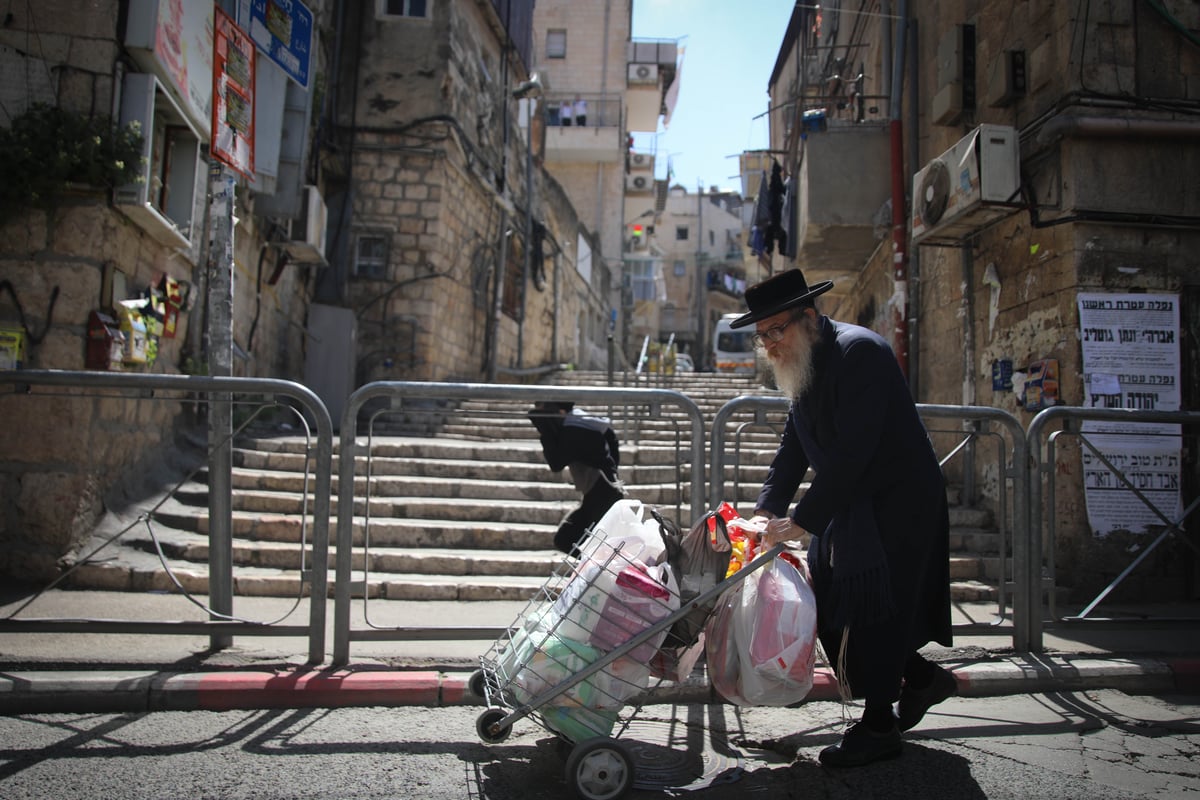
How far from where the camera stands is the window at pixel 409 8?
13.3m

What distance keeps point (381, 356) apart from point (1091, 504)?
32.9 feet

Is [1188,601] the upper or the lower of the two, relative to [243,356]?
lower

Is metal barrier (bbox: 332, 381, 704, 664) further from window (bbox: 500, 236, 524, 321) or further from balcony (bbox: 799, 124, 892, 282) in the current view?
window (bbox: 500, 236, 524, 321)

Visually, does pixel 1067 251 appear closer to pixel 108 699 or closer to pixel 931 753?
pixel 931 753

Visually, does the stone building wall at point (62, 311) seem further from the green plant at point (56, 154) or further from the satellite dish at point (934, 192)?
the satellite dish at point (934, 192)

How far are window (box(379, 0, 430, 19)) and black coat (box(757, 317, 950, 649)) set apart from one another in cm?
→ 1230

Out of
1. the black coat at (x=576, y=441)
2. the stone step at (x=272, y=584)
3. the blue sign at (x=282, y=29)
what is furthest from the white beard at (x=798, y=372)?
the blue sign at (x=282, y=29)

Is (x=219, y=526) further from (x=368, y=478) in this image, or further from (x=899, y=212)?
(x=899, y=212)

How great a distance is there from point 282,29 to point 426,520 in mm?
4510

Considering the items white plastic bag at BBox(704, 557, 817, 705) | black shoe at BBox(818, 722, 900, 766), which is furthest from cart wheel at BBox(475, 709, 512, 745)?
black shoe at BBox(818, 722, 900, 766)

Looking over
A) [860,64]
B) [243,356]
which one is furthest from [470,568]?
[860,64]

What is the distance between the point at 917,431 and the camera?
3084 mm

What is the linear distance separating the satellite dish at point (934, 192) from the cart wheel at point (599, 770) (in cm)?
642

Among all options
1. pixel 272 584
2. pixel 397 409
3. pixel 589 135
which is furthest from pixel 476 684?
pixel 589 135
